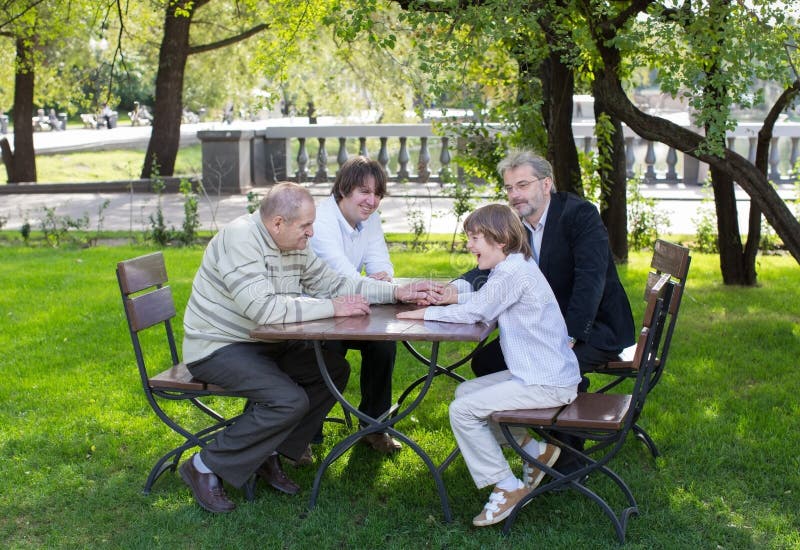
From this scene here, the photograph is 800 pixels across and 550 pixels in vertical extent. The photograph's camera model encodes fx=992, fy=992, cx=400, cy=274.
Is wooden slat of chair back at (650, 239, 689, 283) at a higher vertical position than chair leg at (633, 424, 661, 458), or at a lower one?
higher

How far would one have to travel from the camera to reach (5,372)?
6.49 metres

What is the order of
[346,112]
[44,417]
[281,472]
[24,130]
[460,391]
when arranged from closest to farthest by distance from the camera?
1. [460,391]
2. [281,472]
3. [44,417]
4. [24,130]
5. [346,112]

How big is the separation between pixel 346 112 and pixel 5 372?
18.4 metres

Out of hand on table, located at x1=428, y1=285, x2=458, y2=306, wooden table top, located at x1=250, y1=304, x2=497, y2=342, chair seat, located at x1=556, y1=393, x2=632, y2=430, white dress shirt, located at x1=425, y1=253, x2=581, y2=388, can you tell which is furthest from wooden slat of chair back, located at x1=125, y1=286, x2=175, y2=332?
chair seat, located at x1=556, y1=393, x2=632, y2=430

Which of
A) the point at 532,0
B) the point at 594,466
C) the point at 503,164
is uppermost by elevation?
the point at 532,0

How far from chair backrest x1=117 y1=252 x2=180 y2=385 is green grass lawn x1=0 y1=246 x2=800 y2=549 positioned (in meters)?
0.71

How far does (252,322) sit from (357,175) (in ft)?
3.19

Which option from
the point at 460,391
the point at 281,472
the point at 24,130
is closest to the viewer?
the point at 460,391

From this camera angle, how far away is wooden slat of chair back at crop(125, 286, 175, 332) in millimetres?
4527

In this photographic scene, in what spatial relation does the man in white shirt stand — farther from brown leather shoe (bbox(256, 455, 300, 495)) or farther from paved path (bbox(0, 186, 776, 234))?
paved path (bbox(0, 186, 776, 234))

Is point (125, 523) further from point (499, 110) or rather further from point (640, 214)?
point (640, 214)

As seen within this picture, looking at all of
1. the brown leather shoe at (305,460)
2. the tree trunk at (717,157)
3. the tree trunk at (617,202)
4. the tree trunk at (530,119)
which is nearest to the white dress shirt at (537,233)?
the brown leather shoe at (305,460)

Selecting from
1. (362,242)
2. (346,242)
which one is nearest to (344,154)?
(362,242)

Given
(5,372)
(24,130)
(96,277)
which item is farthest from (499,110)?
(24,130)
